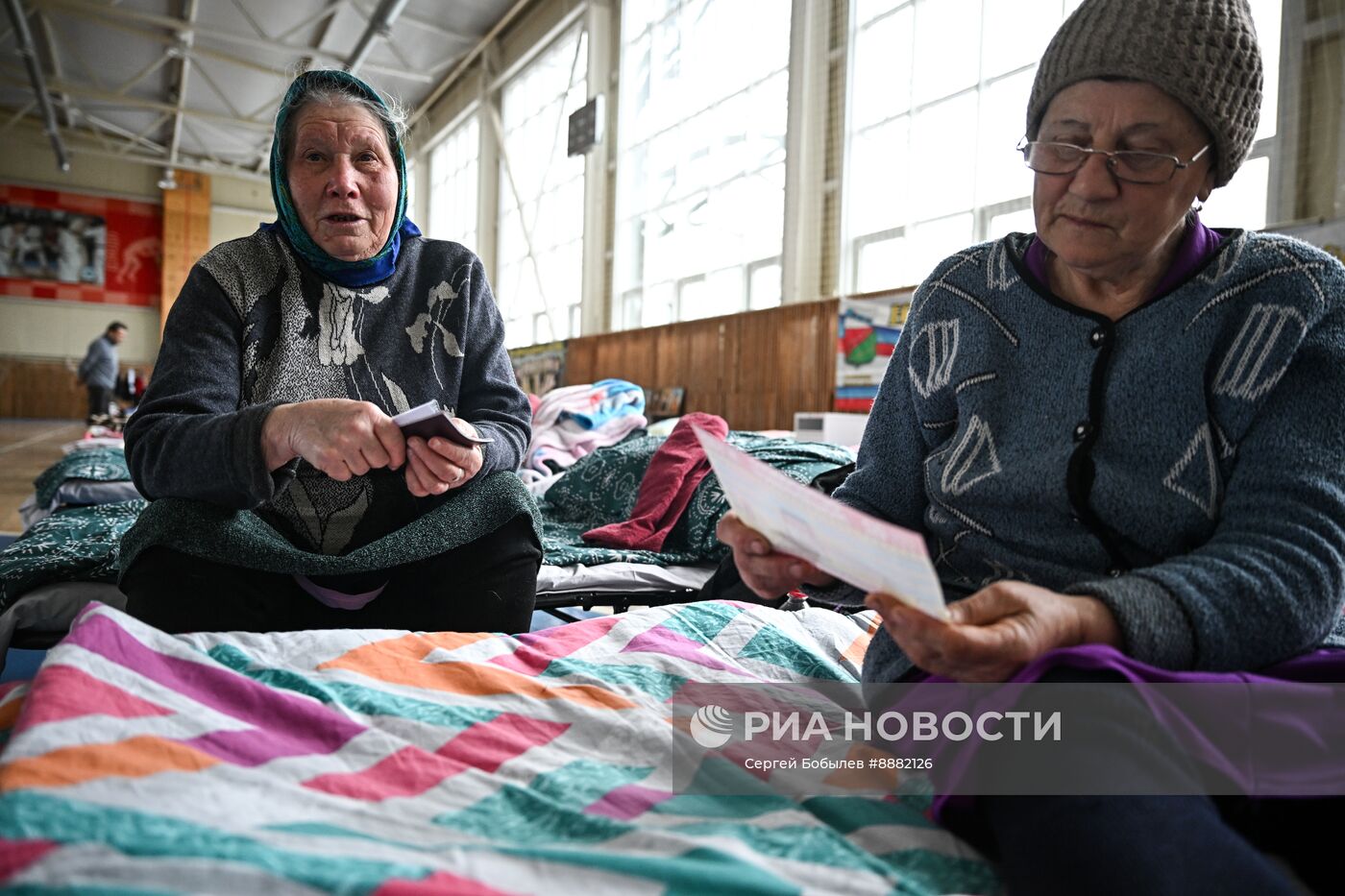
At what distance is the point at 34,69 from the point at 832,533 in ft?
43.2

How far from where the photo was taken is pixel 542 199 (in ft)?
32.6

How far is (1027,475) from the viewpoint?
1.04 meters

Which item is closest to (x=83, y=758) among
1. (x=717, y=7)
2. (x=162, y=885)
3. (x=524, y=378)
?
(x=162, y=885)

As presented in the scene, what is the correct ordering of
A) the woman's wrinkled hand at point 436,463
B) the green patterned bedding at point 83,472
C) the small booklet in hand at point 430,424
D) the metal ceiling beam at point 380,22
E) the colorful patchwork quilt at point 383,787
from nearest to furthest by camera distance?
the colorful patchwork quilt at point 383,787 < the small booklet in hand at point 430,424 < the woman's wrinkled hand at point 436,463 < the green patterned bedding at point 83,472 < the metal ceiling beam at point 380,22

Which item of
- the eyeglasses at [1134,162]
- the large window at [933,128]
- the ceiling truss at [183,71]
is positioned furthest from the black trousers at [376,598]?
the ceiling truss at [183,71]

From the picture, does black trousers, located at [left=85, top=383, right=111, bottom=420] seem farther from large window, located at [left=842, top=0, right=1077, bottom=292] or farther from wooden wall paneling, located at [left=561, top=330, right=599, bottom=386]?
large window, located at [left=842, top=0, right=1077, bottom=292]

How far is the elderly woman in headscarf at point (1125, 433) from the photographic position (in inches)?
A: 30.9

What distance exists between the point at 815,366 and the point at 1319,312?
4.56 m

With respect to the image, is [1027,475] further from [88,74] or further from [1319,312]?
[88,74]

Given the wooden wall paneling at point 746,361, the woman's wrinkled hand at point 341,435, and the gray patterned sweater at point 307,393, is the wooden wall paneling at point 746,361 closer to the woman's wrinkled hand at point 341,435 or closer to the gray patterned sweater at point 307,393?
the gray patterned sweater at point 307,393

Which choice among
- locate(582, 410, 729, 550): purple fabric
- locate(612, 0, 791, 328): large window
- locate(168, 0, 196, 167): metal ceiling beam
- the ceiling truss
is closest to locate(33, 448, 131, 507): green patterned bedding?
locate(582, 410, 729, 550): purple fabric

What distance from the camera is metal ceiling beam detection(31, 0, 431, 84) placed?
9438 mm

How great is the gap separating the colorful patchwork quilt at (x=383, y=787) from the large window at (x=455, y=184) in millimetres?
11019

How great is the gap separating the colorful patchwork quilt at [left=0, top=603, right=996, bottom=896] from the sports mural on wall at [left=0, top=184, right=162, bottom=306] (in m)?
17.9
